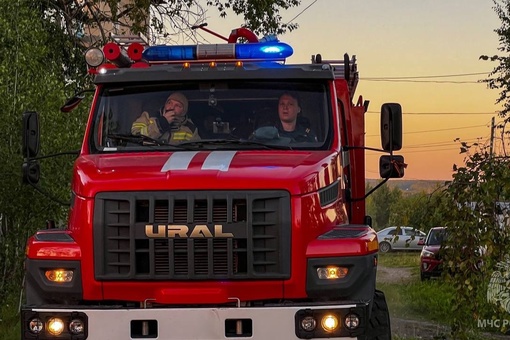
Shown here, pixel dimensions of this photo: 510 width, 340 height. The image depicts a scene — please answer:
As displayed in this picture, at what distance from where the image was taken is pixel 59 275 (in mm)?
6727

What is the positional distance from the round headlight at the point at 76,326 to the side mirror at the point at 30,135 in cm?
172

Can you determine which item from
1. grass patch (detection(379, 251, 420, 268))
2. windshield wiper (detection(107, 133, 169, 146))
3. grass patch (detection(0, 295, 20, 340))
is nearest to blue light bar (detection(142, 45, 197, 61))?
windshield wiper (detection(107, 133, 169, 146))

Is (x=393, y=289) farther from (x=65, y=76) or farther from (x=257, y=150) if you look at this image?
(x=257, y=150)

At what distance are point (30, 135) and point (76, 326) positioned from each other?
6.09 ft

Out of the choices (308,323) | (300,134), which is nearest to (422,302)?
(300,134)

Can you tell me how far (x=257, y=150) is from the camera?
24.0 feet

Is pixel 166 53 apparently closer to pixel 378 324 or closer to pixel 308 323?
pixel 378 324

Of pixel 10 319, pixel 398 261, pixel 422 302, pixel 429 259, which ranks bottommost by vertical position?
pixel 398 261

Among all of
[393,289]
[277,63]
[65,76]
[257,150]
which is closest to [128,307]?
[257,150]

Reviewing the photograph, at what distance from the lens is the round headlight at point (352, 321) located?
6.49m

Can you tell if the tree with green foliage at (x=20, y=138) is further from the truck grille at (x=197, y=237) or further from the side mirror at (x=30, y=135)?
the truck grille at (x=197, y=237)

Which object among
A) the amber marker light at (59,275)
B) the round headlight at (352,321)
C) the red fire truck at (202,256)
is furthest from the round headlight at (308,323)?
the amber marker light at (59,275)

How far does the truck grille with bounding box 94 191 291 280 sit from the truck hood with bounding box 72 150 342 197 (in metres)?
0.07

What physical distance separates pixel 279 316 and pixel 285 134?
5.67ft
